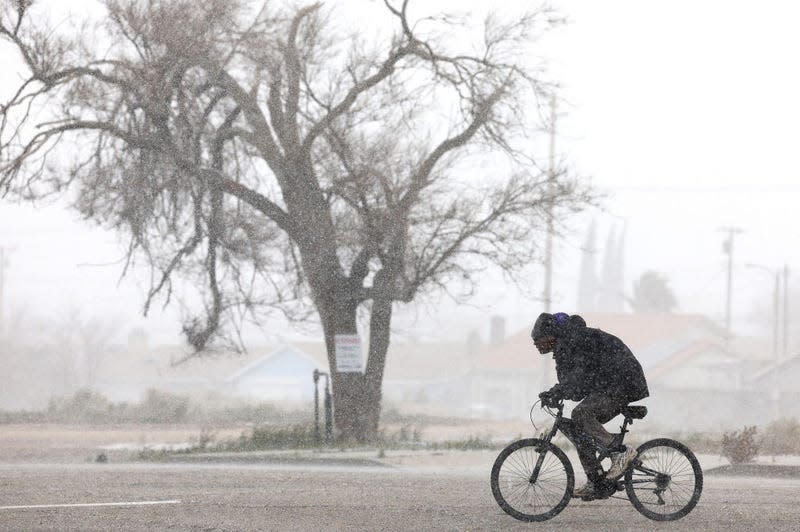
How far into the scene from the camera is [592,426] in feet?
33.7

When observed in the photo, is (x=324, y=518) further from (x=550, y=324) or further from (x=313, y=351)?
(x=313, y=351)

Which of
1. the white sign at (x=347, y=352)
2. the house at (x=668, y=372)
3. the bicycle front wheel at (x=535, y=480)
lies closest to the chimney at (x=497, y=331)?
the house at (x=668, y=372)

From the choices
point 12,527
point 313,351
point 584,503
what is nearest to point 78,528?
point 12,527

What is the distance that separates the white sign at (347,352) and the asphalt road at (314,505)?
36.5ft

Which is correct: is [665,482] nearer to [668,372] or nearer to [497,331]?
[668,372]

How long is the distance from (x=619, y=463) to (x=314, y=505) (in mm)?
2786

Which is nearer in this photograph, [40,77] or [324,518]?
[324,518]

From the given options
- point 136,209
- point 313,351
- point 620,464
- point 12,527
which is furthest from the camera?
point 313,351

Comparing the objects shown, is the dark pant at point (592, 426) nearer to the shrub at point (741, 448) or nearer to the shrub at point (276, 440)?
the shrub at point (741, 448)

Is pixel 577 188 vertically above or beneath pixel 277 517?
above

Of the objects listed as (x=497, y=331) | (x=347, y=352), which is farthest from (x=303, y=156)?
(x=497, y=331)

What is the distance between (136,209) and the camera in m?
26.1

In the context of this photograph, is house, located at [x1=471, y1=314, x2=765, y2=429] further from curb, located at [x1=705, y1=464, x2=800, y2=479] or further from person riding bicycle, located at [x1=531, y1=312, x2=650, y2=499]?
person riding bicycle, located at [x1=531, y1=312, x2=650, y2=499]

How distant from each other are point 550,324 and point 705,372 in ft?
216
